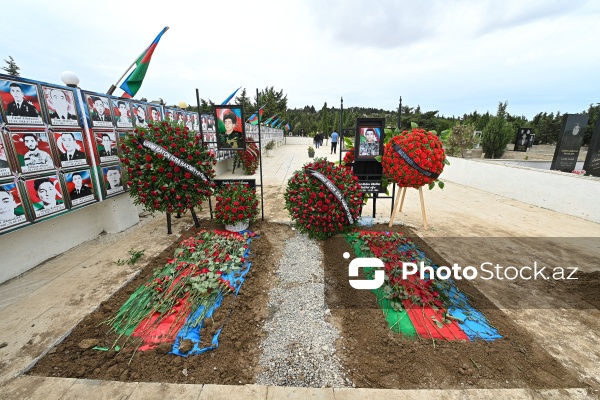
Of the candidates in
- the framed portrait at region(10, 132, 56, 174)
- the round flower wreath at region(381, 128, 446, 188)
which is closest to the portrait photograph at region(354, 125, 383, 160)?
the round flower wreath at region(381, 128, 446, 188)

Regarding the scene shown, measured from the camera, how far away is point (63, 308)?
2850mm

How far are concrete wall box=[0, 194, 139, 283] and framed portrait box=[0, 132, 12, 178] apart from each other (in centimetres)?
88

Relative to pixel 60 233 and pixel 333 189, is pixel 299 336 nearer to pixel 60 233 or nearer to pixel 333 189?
pixel 333 189

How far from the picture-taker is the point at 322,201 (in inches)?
170

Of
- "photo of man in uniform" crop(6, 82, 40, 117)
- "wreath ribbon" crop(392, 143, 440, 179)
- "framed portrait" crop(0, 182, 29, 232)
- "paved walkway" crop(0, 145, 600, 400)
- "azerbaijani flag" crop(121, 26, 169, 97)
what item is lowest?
"paved walkway" crop(0, 145, 600, 400)

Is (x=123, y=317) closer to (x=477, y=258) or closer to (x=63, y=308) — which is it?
(x=63, y=308)

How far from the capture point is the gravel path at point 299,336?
80.0 inches

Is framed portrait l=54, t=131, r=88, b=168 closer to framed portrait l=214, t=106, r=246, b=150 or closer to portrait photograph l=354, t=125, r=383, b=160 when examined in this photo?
framed portrait l=214, t=106, r=246, b=150

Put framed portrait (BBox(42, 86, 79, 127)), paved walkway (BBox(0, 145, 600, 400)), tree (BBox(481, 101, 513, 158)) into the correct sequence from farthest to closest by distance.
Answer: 1. tree (BBox(481, 101, 513, 158))
2. framed portrait (BBox(42, 86, 79, 127))
3. paved walkway (BBox(0, 145, 600, 400))

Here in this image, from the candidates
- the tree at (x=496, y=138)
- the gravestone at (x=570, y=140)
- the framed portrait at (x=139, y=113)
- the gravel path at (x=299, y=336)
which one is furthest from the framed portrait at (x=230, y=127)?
the tree at (x=496, y=138)

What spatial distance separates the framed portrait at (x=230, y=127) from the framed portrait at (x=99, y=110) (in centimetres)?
188

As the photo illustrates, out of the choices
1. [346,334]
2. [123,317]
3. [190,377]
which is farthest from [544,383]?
[123,317]

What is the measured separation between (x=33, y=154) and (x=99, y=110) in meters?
1.42

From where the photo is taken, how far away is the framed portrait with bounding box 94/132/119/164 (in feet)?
14.6
